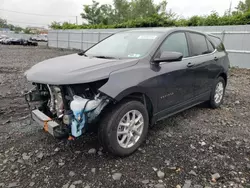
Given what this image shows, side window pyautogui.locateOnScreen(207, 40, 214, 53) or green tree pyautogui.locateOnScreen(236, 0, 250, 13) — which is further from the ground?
green tree pyautogui.locateOnScreen(236, 0, 250, 13)

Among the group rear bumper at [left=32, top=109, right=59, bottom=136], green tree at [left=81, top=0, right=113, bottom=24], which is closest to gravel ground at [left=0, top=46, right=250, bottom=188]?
rear bumper at [left=32, top=109, right=59, bottom=136]

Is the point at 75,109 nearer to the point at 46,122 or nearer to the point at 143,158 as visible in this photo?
the point at 46,122

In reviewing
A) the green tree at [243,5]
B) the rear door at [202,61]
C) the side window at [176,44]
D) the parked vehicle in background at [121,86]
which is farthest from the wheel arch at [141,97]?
the green tree at [243,5]

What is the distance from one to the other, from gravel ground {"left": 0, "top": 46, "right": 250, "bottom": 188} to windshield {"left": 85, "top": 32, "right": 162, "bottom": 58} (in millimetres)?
1276

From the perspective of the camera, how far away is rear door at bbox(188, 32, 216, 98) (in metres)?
3.91

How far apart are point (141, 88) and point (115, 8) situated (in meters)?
44.2

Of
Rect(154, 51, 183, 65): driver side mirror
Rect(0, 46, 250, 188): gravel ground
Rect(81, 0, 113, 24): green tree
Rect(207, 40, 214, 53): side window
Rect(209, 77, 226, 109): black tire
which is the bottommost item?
Rect(0, 46, 250, 188): gravel ground

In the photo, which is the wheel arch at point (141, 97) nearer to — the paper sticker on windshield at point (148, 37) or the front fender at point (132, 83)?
the front fender at point (132, 83)

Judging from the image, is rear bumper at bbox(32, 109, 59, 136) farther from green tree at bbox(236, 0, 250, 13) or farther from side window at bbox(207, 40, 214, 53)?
green tree at bbox(236, 0, 250, 13)

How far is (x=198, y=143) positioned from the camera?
3.29m

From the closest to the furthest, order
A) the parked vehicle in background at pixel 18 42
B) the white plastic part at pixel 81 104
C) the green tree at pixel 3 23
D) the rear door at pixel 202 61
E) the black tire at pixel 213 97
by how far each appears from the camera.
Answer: the white plastic part at pixel 81 104 < the rear door at pixel 202 61 < the black tire at pixel 213 97 < the parked vehicle in background at pixel 18 42 < the green tree at pixel 3 23

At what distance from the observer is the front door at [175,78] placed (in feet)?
10.5

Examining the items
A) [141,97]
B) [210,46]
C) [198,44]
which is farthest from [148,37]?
[210,46]

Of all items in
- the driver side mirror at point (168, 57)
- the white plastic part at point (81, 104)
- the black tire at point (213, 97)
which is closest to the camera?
the white plastic part at point (81, 104)
